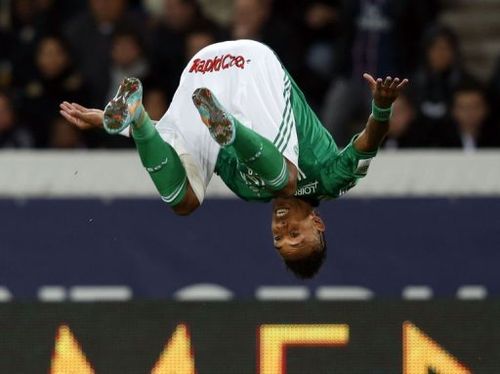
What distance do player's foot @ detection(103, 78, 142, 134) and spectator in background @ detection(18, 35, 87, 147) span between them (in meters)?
3.47

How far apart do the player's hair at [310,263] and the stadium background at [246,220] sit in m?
0.23

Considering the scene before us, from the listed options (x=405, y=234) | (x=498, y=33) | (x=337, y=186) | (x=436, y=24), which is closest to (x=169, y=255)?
(x=405, y=234)

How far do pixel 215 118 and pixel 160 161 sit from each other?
1.55 ft

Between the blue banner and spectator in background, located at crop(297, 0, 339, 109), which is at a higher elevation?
spectator in background, located at crop(297, 0, 339, 109)

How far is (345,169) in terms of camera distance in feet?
25.0

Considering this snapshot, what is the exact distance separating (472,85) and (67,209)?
2.55m

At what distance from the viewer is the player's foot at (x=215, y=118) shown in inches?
281

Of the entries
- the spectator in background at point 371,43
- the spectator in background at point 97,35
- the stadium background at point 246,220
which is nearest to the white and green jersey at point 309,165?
the stadium background at point 246,220

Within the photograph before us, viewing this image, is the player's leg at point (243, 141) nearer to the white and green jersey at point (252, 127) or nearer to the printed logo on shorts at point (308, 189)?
the white and green jersey at point (252, 127)

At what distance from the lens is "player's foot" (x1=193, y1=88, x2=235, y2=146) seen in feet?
23.4

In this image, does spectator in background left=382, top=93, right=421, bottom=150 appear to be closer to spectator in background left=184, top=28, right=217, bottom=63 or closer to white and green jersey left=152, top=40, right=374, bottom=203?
spectator in background left=184, top=28, right=217, bottom=63

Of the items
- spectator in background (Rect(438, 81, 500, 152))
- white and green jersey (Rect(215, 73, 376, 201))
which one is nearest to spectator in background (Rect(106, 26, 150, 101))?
spectator in background (Rect(438, 81, 500, 152))

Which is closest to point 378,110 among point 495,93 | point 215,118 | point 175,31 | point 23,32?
point 215,118

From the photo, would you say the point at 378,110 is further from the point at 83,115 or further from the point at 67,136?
the point at 67,136
